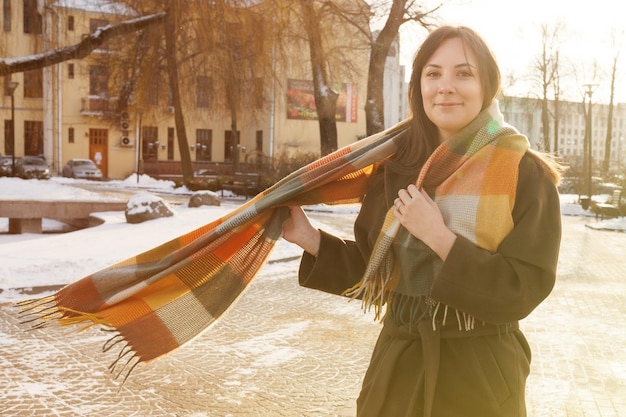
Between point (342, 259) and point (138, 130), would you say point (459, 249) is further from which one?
point (138, 130)

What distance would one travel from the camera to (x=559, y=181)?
2254 mm

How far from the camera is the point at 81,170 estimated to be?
146 ft

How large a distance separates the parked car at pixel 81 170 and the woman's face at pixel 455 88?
43.9 m

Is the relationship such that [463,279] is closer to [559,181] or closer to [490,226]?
[490,226]

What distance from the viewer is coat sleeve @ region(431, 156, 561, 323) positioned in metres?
2.11

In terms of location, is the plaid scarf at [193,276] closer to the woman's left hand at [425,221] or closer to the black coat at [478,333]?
the black coat at [478,333]

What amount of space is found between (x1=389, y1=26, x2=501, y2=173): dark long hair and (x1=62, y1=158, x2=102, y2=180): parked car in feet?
143

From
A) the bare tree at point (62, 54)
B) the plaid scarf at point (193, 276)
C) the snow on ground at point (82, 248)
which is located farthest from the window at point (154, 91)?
the plaid scarf at point (193, 276)

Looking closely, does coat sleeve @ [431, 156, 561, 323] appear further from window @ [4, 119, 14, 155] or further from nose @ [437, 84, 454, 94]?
window @ [4, 119, 14, 155]

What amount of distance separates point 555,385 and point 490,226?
4.14 metres

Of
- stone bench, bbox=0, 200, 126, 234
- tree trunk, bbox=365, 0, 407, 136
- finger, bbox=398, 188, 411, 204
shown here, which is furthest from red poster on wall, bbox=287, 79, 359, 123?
finger, bbox=398, 188, 411, 204

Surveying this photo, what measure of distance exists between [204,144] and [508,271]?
5387cm

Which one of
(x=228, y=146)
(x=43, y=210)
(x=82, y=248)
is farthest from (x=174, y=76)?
(x=228, y=146)

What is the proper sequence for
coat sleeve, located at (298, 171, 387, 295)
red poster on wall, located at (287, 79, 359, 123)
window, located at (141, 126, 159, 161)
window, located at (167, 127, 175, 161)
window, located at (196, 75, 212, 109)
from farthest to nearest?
window, located at (167, 127, 175, 161) → window, located at (141, 126, 159, 161) → red poster on wall, located at (287, 79, 359, 123) → window, located at (196, 75, 212, 109) → coat sleeve, located at (298, 171, 387, 295)
